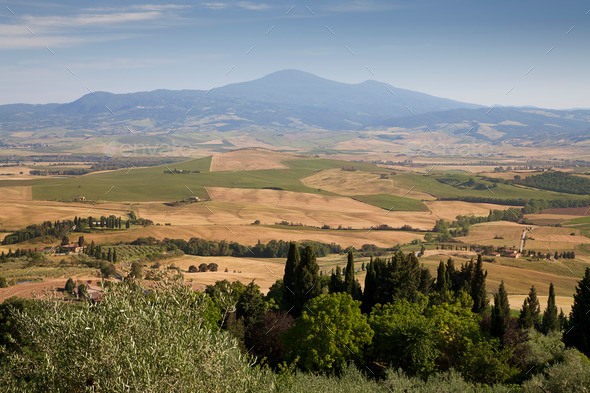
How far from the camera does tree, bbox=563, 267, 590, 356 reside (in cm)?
3086

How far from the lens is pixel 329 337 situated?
27.3 meters

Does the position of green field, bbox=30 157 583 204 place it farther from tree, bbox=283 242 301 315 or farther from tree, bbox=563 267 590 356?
tree, bbox=563 267 590 356

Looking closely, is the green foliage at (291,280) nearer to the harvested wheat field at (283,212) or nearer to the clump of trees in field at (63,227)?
the clump of trees in field at (63,227)

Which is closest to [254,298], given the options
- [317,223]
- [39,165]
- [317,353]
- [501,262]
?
[317,353]

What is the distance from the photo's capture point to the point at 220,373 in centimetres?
1412

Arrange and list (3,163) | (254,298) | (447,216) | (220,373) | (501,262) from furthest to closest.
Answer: (3,163) < (447,216) < (501,262) < (254,298) < (220,373)

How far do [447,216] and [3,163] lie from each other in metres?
167

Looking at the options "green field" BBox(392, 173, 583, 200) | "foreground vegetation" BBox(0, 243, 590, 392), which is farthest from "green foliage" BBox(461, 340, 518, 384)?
"green field" BBox(392, 173, 583, 200)

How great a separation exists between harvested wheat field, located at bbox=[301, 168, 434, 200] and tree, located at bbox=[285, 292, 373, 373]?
11391 centimetres

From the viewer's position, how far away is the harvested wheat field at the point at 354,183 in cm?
14548

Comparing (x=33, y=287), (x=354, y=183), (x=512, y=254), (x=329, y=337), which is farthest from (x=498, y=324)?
(x=354, y=183)

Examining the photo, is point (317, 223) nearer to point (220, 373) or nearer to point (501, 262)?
point (501, 262)

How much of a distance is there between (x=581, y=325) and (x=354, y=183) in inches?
5078

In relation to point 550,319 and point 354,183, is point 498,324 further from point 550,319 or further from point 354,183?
point 354,183
